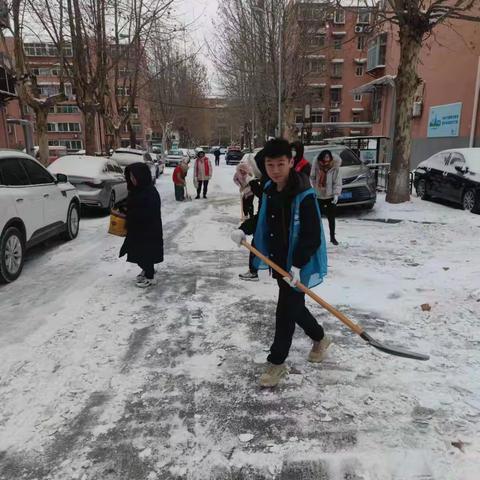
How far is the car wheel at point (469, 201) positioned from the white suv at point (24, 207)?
28.9ft

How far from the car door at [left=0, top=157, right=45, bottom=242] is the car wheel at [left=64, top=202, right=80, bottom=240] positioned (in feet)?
4.39

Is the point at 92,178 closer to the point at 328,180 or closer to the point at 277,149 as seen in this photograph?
the point at 328,180

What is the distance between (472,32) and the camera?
1884 centimetres

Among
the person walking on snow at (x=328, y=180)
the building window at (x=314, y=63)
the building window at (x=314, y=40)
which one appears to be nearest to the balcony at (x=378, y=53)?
the building window at (x=314, y=63)

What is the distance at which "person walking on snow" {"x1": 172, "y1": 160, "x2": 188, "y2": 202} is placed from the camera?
44.6ft

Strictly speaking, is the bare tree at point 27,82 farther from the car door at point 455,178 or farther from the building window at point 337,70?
the building window at point 337,70

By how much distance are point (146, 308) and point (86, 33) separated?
17.0m

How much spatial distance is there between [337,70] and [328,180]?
1936 inches

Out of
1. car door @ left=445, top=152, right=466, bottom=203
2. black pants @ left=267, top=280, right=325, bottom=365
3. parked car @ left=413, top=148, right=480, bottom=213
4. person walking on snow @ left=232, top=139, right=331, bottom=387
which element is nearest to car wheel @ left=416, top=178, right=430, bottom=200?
parked car @ left=413, top=148, right=480, bottom=213

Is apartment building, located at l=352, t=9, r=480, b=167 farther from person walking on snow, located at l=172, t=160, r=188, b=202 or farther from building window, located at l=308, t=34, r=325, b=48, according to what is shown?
person walking on snow, located at l=172, t=160, r=188, b=202

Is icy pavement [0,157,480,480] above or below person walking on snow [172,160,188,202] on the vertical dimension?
below

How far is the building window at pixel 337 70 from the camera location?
5175 centimetres

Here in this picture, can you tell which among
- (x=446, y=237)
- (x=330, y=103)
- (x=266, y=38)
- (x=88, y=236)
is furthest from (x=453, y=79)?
(x=330, y=103)

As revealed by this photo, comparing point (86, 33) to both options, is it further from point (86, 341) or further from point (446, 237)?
point (86, 341)
